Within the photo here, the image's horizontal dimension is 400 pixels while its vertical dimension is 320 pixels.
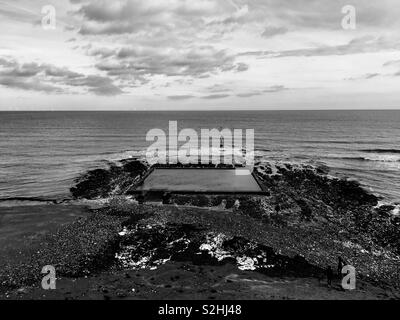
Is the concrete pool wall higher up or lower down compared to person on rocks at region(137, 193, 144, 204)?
higher up

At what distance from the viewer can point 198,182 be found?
4009cm

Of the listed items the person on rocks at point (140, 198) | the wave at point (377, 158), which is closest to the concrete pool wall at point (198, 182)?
the person on rocks at point (140, 198)

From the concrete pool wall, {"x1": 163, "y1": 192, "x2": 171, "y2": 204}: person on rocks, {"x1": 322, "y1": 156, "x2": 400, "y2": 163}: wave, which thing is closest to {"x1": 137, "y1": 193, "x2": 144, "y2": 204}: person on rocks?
the concrete pool wall

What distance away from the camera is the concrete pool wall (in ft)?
119

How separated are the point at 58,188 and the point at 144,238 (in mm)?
22256

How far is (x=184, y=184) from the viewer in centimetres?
3903

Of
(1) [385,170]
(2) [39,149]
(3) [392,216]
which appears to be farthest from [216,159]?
(2) [39,149]

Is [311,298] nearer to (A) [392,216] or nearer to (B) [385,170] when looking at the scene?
(A) [392,216]

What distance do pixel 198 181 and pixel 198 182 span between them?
0.54 metres

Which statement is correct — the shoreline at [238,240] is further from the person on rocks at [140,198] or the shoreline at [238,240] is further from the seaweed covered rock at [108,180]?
the person on rocks at [140,198]

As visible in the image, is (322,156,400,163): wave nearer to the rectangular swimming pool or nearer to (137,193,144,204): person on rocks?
the rectangular swimming pool
